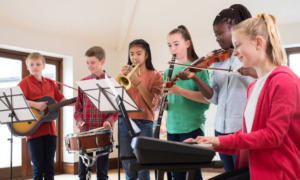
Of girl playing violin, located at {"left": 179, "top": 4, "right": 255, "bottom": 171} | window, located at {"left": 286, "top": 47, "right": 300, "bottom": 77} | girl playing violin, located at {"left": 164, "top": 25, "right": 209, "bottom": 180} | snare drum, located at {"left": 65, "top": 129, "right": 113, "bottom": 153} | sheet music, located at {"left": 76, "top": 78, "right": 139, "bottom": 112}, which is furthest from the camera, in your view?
window, located at {"left": 286, "top": 47, "right": 300, "bottom": 77}

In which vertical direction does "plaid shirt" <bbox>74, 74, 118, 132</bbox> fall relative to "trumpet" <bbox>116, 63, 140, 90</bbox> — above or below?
below

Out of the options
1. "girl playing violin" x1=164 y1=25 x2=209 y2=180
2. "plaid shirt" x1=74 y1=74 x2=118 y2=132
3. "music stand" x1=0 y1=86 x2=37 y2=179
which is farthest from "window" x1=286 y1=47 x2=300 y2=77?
"music stand" x1=0 y1=86 x2=37 y2=179

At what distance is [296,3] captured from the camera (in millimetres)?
4555

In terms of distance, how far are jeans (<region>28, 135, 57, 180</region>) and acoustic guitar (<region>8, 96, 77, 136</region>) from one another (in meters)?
0.13

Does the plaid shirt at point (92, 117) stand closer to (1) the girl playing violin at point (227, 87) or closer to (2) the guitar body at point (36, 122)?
(2) the guitar body at point (36, 122)

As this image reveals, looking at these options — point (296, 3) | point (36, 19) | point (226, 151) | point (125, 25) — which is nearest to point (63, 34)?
point (36, 19)

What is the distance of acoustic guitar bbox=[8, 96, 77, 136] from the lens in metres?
2.99

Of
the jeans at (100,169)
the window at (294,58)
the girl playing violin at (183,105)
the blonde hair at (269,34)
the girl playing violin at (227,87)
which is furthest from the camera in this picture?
the window at (294,58)

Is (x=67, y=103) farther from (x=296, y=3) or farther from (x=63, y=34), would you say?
(x=296, y=3)

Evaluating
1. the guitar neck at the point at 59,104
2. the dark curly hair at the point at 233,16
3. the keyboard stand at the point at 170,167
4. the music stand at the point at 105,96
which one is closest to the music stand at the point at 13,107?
the guitar neck at the point at 59,104

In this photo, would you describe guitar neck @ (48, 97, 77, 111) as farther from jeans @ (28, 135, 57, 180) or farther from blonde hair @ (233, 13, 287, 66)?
blonde hair @ (233, 13, 287, 66)

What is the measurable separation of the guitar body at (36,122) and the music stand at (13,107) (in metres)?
0.20

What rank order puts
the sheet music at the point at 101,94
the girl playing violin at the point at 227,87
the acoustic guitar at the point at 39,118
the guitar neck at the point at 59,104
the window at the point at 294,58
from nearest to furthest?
the girl playing violin at the point at 227,87
the sheet music at the point at 101,94
the acoustic guitar at the point at 39,118
the guitar neck at the point at 59,104
the window at the point at 294,58

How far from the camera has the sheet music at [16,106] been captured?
2643mm
